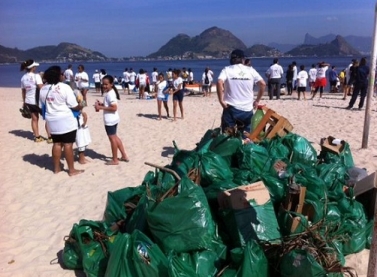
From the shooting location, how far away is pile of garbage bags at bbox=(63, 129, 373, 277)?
269 centimetres

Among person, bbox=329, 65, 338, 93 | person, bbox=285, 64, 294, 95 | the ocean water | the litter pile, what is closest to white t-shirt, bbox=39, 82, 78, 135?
the litter pile

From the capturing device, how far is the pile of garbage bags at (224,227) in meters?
2.69

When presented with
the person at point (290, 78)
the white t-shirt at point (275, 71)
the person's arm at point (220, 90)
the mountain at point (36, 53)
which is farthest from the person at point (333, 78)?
the person's arm at point (220, 90)

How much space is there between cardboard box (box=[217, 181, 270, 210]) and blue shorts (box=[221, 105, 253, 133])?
2234mm

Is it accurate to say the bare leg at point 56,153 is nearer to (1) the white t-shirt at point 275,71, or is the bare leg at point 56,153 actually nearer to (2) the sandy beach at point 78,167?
(2) the sandy beach at point 78,167

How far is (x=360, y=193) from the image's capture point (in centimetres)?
391

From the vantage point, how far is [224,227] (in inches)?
126

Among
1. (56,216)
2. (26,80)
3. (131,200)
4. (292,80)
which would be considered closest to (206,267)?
(131,200)

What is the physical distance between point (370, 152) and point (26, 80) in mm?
6266

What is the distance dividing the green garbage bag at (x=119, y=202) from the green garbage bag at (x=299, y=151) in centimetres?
187

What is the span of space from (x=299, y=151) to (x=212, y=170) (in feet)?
4.44

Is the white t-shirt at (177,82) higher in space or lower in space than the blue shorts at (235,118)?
higher

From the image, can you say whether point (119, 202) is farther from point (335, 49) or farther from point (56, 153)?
point (335, 49)

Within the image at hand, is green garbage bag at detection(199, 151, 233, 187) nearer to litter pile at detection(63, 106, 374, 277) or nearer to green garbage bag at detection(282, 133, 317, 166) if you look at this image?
litter pile at detection(63, 106, 374, 277)
